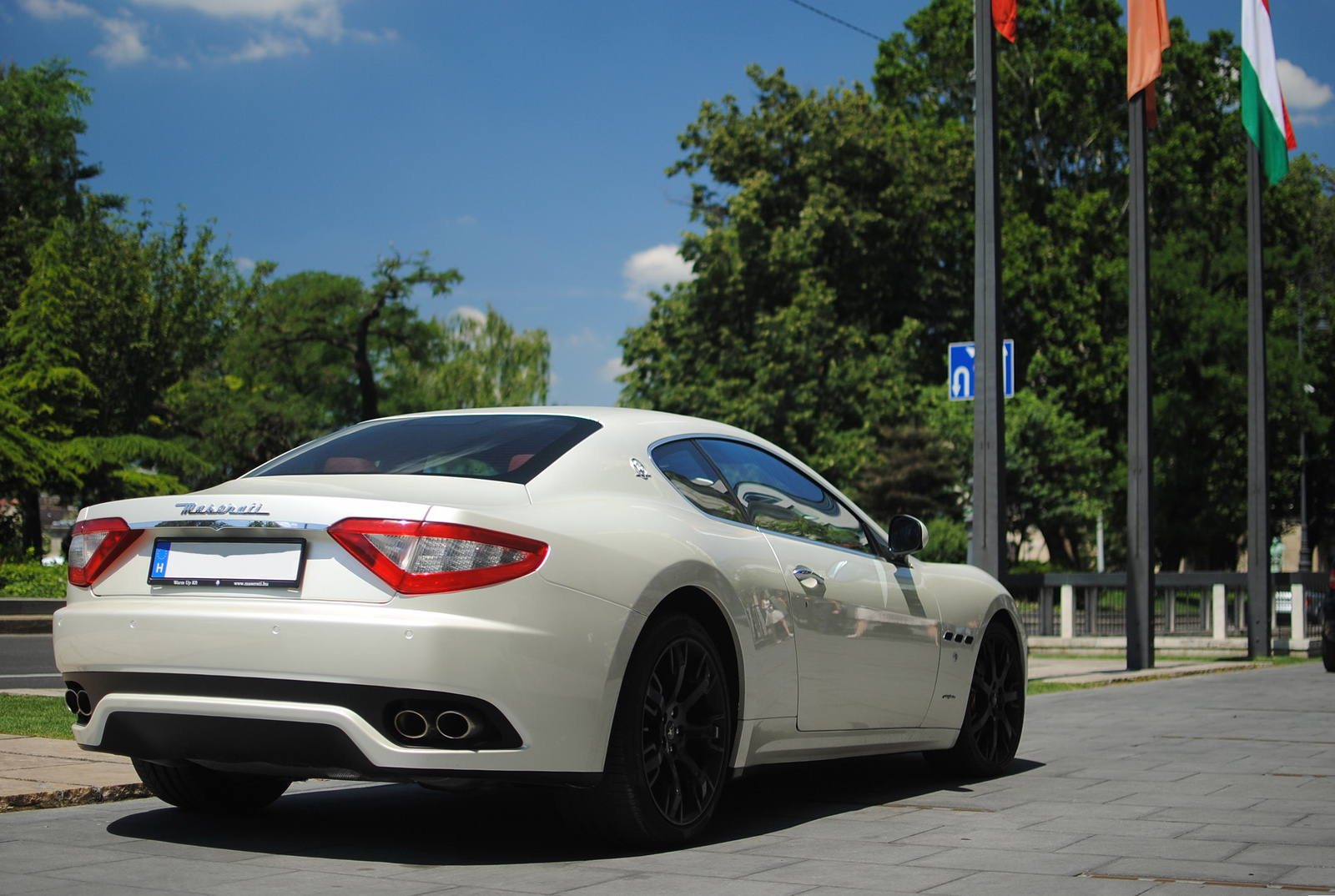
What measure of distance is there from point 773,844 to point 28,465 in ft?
90.6

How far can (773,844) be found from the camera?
195 inches

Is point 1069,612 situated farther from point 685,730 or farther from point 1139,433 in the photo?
point 685,730

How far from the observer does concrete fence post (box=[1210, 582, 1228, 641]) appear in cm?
2353

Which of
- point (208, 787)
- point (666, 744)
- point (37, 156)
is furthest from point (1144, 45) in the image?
point (37, 156)

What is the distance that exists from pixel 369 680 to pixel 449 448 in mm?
1125

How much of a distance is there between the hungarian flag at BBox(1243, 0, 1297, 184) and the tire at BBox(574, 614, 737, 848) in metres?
20.9

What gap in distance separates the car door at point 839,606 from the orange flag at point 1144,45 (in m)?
13.7

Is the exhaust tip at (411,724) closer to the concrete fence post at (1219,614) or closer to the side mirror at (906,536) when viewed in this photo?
the side mirror at (906,536)

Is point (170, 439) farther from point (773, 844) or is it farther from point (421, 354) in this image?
point (773, 844)

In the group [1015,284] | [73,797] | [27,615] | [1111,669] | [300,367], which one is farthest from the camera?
[300,367]

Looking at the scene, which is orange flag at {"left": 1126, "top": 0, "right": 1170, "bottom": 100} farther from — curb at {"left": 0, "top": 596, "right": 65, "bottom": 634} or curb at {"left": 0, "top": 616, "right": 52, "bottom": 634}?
curb at {"left": 0, "top": 616, "right": 52, "bottom": 634}

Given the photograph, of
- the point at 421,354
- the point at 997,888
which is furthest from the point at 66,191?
the point at 997,888

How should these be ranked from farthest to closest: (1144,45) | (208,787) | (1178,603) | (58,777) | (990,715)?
1. (1178,603)
2. (1144,45)
3. (990,715)
4. (58,777)
5. (208,787)

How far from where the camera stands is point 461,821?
539 cm
